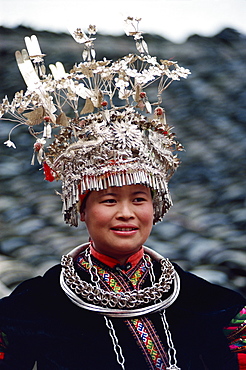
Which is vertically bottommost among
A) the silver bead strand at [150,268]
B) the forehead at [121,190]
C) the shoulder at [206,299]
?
the shoulder at [206,299]

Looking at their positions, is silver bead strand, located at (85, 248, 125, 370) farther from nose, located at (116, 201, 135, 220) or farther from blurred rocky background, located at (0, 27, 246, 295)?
blurred rocky background, located at (0, 27, 246, 295)

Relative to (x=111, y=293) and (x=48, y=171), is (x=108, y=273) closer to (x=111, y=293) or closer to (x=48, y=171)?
(x=111, y=293)

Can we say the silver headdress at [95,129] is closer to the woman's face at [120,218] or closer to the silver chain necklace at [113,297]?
the woman's face at [120,218]

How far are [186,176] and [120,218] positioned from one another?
117 centimetres

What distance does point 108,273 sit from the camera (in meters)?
2.41

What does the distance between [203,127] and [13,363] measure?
175cm

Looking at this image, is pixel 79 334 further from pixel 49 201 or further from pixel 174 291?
pixel 49 201

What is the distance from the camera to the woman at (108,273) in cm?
229

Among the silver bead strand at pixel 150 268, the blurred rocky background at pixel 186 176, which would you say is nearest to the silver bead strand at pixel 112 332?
the silver bead strand at pixel 150 268

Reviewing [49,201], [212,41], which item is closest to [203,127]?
[212,41]

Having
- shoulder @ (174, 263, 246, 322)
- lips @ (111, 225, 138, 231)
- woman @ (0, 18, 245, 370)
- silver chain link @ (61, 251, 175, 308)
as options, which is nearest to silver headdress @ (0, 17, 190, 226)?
woman @ (0, 18, 245, 370)

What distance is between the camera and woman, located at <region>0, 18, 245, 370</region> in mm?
2287

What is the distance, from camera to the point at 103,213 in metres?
2.32

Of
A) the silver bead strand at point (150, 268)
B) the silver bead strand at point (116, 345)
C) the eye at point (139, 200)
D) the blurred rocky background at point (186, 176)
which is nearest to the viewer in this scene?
the silver bead strand at point (116, 345)
